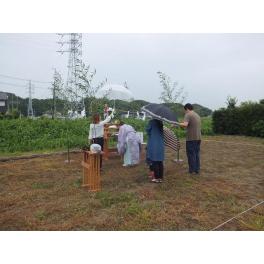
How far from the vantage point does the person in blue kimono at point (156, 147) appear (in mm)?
7449

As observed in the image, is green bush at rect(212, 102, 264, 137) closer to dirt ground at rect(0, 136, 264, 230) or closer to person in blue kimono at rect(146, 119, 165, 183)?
dirt ground at rect(0, 136, 264, 230)

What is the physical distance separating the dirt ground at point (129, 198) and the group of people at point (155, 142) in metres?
0.27

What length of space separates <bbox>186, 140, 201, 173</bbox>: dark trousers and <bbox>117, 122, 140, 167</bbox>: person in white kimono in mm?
1570

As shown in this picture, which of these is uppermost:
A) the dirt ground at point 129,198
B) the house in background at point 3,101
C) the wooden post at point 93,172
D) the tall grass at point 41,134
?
the house in background at point 3,101

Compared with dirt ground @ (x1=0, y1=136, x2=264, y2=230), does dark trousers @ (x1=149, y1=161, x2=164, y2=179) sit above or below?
above

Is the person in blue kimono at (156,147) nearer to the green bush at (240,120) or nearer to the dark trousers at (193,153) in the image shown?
the dark trousers at (193,153)

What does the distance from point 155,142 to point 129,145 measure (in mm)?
1934

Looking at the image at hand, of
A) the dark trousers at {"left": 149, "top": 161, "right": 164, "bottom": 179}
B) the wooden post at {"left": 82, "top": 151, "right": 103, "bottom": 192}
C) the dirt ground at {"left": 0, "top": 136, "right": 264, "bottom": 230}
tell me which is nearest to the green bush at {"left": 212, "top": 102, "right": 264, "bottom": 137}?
the dirt ground at {"left": 0, "top": 136, "right": 264, "bottom": 230}

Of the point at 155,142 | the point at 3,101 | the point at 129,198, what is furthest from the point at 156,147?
the point at 3,101

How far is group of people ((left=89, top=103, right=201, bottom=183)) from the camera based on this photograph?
752 cm

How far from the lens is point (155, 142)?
7508 mm

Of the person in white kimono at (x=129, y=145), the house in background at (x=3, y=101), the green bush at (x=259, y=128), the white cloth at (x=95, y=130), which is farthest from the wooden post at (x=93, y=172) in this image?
the house in background at (x=3, y=101)
